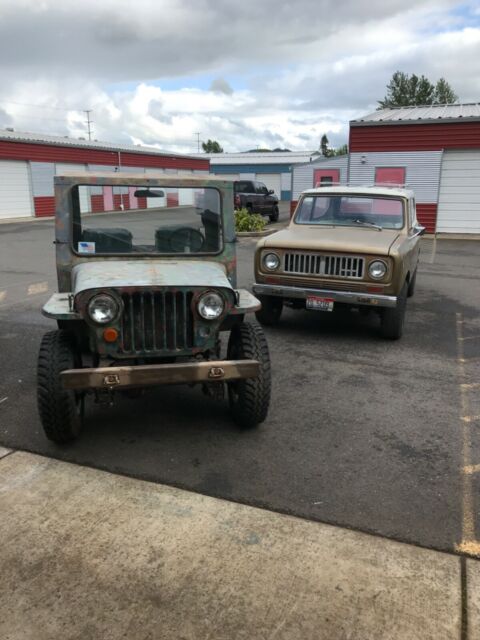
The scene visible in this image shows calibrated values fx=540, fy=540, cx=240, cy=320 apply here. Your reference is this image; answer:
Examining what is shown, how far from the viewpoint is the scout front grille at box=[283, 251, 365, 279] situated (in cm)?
635

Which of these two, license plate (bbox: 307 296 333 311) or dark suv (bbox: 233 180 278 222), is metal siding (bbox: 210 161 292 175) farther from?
license plate (bbox: 307 296 333 311)

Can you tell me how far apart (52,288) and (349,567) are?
333 inches

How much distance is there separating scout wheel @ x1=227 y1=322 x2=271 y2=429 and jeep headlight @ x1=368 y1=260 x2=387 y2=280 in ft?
8.38

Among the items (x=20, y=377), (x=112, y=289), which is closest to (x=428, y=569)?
(x=112, y=289)

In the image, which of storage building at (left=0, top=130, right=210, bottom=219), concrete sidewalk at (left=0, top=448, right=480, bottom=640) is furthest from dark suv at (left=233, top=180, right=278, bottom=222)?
concrete sidewalk at (left=0, top=448, right=480, bottom=640)

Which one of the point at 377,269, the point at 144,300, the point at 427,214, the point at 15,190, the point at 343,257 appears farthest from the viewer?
the point at 15,190

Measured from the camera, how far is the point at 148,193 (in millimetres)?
4625

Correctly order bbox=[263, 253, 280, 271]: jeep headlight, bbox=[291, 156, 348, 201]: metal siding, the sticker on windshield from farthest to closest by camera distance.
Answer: bbox=[291, 156, 348, 201]: metal siding → bbox=[263, 253, 280, 271]: jeep headlight → the sticker on windshield

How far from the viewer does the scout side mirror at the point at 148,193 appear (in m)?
4.56

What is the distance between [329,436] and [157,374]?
4.96ft

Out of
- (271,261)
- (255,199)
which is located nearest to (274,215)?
(255,199)

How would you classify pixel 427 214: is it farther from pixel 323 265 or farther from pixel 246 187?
pixel 323 265

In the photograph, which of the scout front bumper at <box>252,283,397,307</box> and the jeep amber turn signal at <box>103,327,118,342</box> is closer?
the jeep amber turn signal at <box>103,327,118,342</box>

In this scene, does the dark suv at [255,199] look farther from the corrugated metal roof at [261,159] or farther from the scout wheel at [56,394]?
the corrugated metal roof at [261,159]
